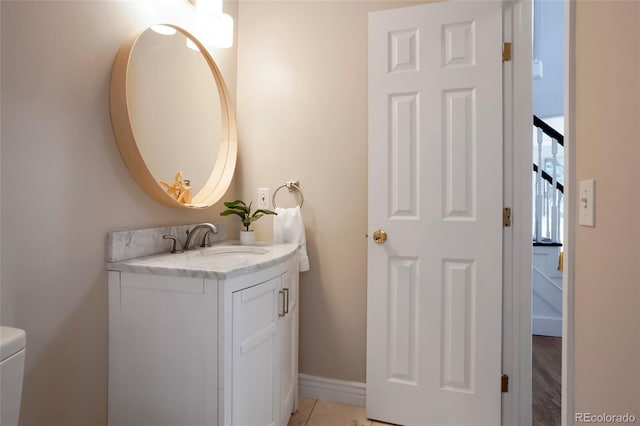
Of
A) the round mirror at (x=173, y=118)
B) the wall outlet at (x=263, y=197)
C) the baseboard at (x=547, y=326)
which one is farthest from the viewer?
the baseboard at (x=547, y=326)

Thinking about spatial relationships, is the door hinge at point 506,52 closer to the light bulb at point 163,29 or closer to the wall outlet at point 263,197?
the wall outlet at point 263,197

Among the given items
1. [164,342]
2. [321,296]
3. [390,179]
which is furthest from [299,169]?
[164,342]

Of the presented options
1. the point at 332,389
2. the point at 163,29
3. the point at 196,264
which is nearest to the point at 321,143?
the point at 163,29

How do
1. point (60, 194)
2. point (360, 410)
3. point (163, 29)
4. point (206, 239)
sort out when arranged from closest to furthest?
point (60, 194) → point (163, 29) → point (206, 239) → point (360, 410)

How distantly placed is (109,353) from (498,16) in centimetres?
214

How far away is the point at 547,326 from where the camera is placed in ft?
9.66

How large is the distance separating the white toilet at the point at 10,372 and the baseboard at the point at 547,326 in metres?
3.39

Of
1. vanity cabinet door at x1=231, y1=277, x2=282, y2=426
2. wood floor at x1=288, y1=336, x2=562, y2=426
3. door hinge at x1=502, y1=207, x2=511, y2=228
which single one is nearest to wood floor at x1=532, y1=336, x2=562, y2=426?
wood floor at x1=288, y1=336, x2=562, y2=426

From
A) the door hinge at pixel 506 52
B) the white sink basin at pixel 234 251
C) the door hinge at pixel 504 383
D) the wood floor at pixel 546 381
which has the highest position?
the door hinge at pixel 506 52

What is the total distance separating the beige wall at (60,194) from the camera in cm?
99

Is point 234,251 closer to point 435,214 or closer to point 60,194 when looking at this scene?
point 60,194

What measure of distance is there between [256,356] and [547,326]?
2.76 meters

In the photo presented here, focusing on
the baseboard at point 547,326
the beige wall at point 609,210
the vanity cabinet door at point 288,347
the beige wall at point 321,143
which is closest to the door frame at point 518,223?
the beige wall at point 321,143

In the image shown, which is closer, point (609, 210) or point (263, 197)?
point (609, 210)
